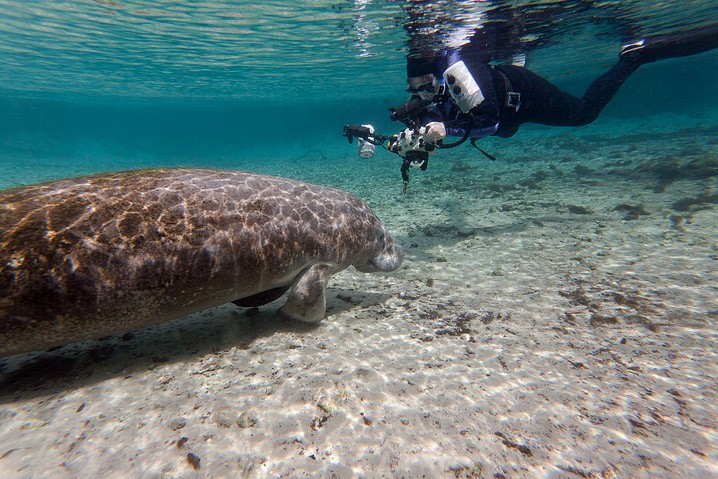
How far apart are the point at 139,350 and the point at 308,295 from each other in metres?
1.92

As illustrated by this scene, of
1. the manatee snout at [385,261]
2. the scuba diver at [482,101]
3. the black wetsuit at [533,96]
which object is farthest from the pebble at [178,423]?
the black wetsuit at [533,96]

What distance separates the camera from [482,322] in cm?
420

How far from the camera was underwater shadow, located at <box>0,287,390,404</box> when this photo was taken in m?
2.93

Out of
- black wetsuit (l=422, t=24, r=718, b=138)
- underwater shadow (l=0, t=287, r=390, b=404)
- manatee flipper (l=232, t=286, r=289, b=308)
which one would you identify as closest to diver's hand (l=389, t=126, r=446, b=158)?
black wetsuit (l=422, t=24, r=718, b=138)

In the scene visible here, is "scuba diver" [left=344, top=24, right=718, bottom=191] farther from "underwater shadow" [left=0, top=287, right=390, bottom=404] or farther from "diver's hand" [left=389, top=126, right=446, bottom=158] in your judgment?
"underwater shadow" [left=0, top=287, right=390, bottom=404]

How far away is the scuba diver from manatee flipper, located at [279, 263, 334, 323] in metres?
3.36

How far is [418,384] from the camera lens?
3.02 m

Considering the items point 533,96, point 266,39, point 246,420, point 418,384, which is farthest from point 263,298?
point 266,39

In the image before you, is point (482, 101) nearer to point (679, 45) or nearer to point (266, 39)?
point (679, 45)

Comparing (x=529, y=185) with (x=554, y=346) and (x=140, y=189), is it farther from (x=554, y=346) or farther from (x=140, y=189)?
(x=140, y=189)

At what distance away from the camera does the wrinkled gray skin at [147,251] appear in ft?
8.11

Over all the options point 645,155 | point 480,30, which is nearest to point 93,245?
point 480,30

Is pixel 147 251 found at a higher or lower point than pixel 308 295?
higher

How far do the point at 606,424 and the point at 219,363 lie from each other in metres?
3.54
